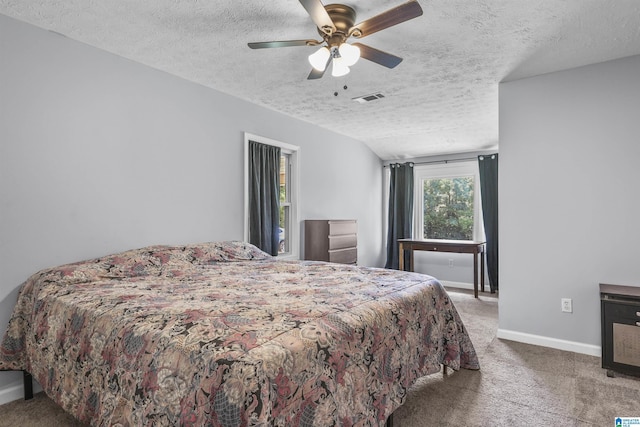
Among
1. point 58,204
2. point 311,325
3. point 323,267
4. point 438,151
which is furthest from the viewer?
point 438,151

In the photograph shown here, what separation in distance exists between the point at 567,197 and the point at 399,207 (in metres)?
3.38

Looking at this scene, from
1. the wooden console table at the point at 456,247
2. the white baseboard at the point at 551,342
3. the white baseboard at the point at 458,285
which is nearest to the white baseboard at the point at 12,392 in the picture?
the white baseboard at the point at 551,342

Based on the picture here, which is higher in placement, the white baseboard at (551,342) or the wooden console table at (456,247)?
the wooden console table at (456,247)

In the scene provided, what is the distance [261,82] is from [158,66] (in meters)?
0.87

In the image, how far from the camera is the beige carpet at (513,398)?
6.42 feet

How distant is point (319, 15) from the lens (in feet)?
5.96

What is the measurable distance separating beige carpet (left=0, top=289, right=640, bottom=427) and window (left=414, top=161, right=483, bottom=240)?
317 cm

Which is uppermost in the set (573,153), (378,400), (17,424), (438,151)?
(438,151)

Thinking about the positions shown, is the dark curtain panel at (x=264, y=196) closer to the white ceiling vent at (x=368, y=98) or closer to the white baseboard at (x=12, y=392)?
the white ceiling vent at (x=368, y=98)

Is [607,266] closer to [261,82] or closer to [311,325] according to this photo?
[311,325]

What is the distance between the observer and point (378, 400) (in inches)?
62.4

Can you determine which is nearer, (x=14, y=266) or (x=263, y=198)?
(x=14, y=266)

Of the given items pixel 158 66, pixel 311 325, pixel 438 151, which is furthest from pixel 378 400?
pixel 438 151

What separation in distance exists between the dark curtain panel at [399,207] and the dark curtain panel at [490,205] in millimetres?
1197
